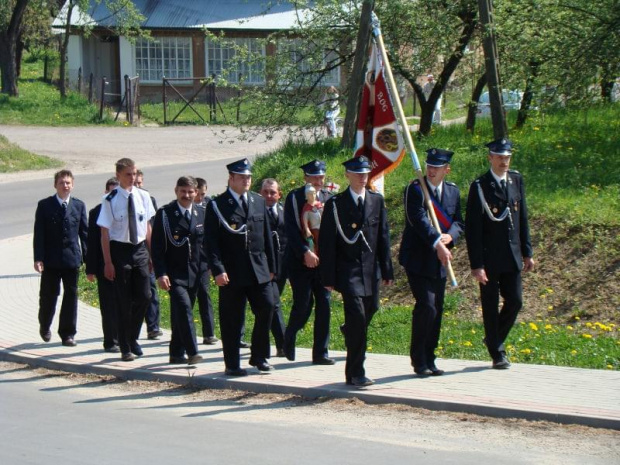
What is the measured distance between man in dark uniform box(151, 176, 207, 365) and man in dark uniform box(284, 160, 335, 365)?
88 centimetres

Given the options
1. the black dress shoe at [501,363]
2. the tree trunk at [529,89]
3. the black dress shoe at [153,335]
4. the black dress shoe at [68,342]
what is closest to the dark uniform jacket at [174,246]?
the black dress shoe at [153,335]

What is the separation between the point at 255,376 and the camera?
31.0ft

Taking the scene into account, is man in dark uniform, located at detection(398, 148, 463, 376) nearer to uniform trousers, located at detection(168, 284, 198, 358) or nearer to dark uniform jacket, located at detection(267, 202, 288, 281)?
dark uniform jacket, located at detection(267, 202, 288, 281)

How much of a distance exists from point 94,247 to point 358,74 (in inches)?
297

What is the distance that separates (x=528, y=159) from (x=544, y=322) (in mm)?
4921

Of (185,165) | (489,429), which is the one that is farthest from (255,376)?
(185,165)

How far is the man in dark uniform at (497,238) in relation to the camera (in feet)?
30.5

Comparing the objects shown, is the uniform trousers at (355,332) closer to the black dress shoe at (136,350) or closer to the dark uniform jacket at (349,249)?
the dark uniform jacket at (349,249)

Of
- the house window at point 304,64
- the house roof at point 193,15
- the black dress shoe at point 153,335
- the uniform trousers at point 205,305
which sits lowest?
the black dress shoe at point 153,335

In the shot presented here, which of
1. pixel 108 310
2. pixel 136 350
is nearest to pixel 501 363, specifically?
pixel 136 350

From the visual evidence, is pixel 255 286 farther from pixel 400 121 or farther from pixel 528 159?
pixel 528 159

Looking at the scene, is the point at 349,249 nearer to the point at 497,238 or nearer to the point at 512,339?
the point at 497,238

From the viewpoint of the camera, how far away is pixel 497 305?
9.42 metres

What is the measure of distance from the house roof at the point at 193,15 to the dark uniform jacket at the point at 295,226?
35789 mm
